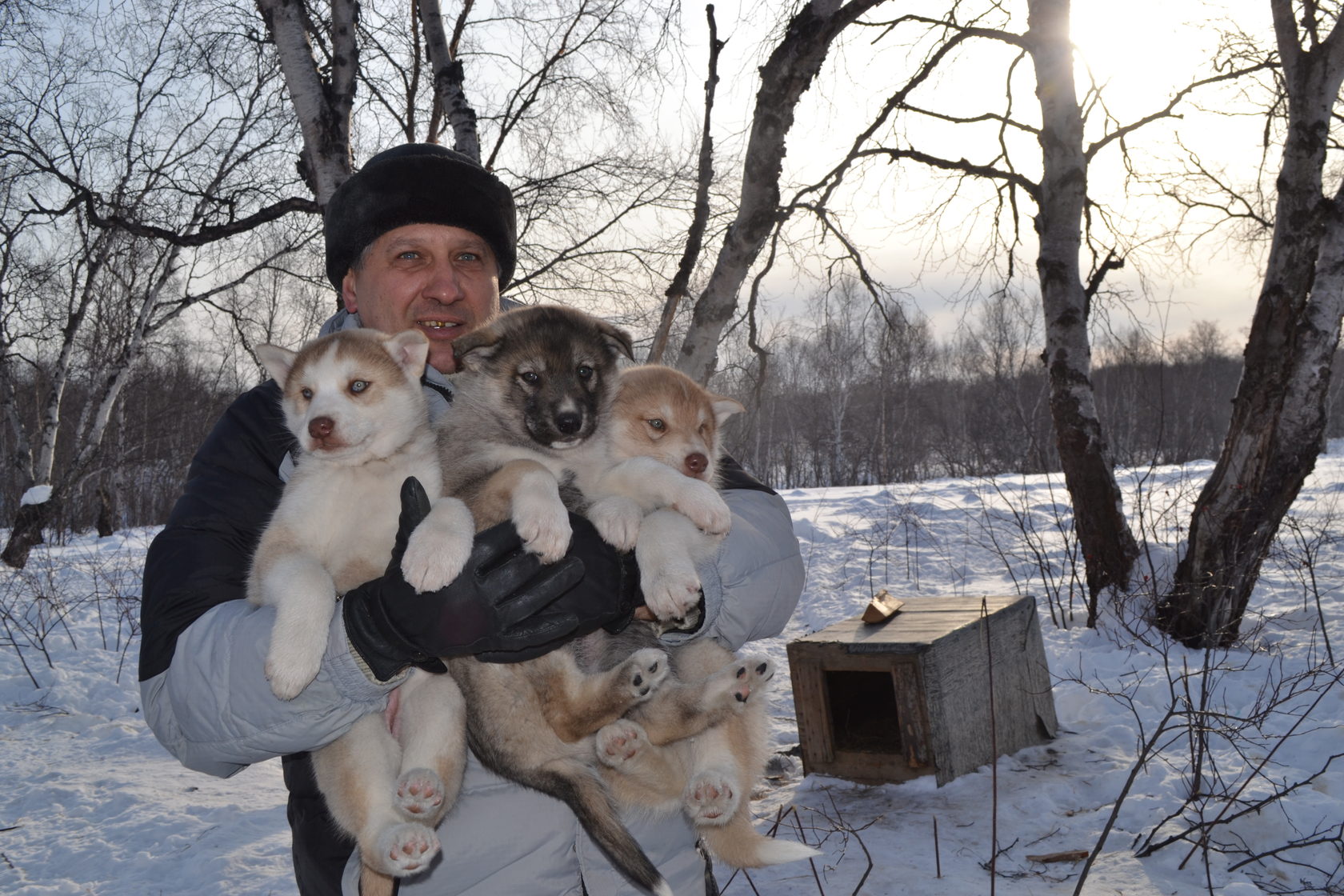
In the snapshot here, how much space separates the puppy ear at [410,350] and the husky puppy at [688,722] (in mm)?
745

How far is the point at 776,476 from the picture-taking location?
134 feet

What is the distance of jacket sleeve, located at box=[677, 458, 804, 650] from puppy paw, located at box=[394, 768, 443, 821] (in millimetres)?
837

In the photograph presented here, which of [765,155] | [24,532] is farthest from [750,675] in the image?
[24,532]

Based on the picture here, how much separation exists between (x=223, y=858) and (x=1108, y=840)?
425 centimetres

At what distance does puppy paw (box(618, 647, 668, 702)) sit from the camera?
7.82ft

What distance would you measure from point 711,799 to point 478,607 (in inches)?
36.3

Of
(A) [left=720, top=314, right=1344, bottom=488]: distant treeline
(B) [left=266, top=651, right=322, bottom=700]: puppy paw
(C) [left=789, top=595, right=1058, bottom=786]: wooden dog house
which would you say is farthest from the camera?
(A) [left=720, top=314, right=1344, bottom=488]: distant treeline

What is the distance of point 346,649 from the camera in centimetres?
213

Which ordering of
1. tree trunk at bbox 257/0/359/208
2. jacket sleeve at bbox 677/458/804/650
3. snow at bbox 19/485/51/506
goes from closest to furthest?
jacket sleeve at bbox 677/458/804/650, tree trunk at bbox 257/0/359/208, snow at bbox 19/485/51/506

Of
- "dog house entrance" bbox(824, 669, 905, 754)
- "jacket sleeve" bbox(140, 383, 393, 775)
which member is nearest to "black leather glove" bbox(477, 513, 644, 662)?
"jacket sleeve" bbox(140, 383, 393, 775)

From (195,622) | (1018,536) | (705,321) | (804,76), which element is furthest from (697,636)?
(1018,536)

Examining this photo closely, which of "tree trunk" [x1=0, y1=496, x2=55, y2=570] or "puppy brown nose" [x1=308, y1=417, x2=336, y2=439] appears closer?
"puppy brown nose" [x1=308, y1=417, x2=336, y2=439]

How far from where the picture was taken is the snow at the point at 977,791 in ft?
12.3

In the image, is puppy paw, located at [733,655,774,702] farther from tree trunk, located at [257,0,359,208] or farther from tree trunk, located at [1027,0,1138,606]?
tree trunk, located at [1027,0,1138,606]
